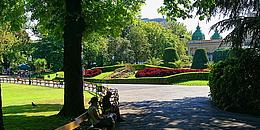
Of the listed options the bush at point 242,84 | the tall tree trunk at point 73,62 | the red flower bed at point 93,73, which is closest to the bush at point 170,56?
the red flower bed at point 93,73

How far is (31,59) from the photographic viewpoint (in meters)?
90.5

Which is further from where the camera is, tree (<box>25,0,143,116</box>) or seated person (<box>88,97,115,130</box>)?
tree (<box>25,0,143,116</box>)

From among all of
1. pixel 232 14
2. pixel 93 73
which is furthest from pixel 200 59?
pixel 232 14

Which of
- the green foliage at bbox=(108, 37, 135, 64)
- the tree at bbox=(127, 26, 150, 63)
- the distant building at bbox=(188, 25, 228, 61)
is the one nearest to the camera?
the green foliage at bbox=(108, 37, 135, 64)

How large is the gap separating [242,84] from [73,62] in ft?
25.2

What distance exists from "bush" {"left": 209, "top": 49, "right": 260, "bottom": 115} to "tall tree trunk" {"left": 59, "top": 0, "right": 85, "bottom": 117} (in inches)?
275

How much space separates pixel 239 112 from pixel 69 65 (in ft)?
25.9

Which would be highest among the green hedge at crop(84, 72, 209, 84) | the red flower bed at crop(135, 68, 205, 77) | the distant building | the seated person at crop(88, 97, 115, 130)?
the distant building

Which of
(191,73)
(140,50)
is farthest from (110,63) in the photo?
(191,73)

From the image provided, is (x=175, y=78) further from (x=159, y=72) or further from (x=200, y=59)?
(x=200, y=59)

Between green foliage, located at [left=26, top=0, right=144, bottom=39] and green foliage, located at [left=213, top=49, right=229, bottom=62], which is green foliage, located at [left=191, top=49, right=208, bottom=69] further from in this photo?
green foliage, located at [left=26, top=0, right=144, bottom=39]

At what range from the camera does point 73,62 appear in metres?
17.2

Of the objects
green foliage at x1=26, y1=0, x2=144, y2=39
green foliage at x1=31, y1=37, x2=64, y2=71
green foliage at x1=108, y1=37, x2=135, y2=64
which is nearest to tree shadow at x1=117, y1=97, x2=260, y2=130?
green foliage at x1=26, y1=0, x2=144, y2=39

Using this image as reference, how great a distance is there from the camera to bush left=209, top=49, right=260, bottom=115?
1875cm
